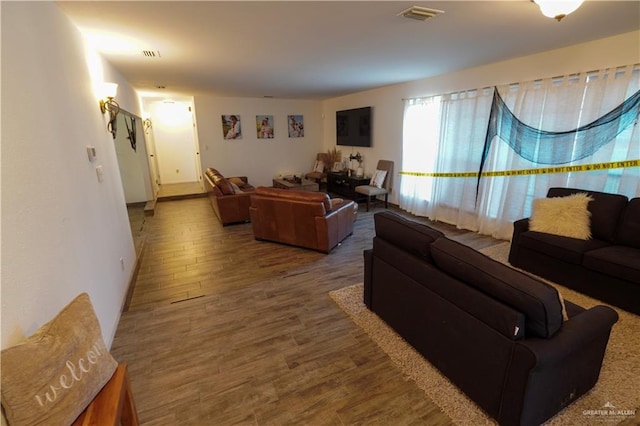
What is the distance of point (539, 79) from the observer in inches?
144

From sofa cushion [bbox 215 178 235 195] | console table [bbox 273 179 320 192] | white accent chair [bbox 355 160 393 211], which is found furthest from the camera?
console table [bbox 273 179 320 192]

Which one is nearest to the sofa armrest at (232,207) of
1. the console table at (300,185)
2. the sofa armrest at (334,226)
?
the console table at (300,185)

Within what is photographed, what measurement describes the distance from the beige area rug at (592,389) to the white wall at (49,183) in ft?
6.79

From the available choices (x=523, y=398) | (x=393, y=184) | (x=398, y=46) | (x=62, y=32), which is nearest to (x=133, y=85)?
(x=62, y=32)

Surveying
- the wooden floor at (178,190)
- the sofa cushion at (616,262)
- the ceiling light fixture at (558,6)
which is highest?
the ceiling light fixture at (558,6)


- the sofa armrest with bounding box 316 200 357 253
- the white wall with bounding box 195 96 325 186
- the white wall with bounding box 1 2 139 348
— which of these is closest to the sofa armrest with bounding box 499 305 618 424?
the white wall with bounding box 1 2 139 348

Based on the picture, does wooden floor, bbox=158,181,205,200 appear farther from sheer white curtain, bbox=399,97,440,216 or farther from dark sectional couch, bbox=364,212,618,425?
dark sectional couch, bbox=364,212,618,425

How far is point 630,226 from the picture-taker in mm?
2809

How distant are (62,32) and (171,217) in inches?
165

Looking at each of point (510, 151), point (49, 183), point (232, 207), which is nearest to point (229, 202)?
point (232, 207)

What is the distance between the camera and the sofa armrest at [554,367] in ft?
4.51

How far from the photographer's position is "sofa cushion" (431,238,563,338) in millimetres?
1386

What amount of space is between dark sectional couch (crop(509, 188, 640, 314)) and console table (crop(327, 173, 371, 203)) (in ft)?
12.1

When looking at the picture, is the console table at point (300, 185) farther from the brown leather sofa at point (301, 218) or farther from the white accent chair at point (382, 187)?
the brown leather sofa at point (301, 218)
